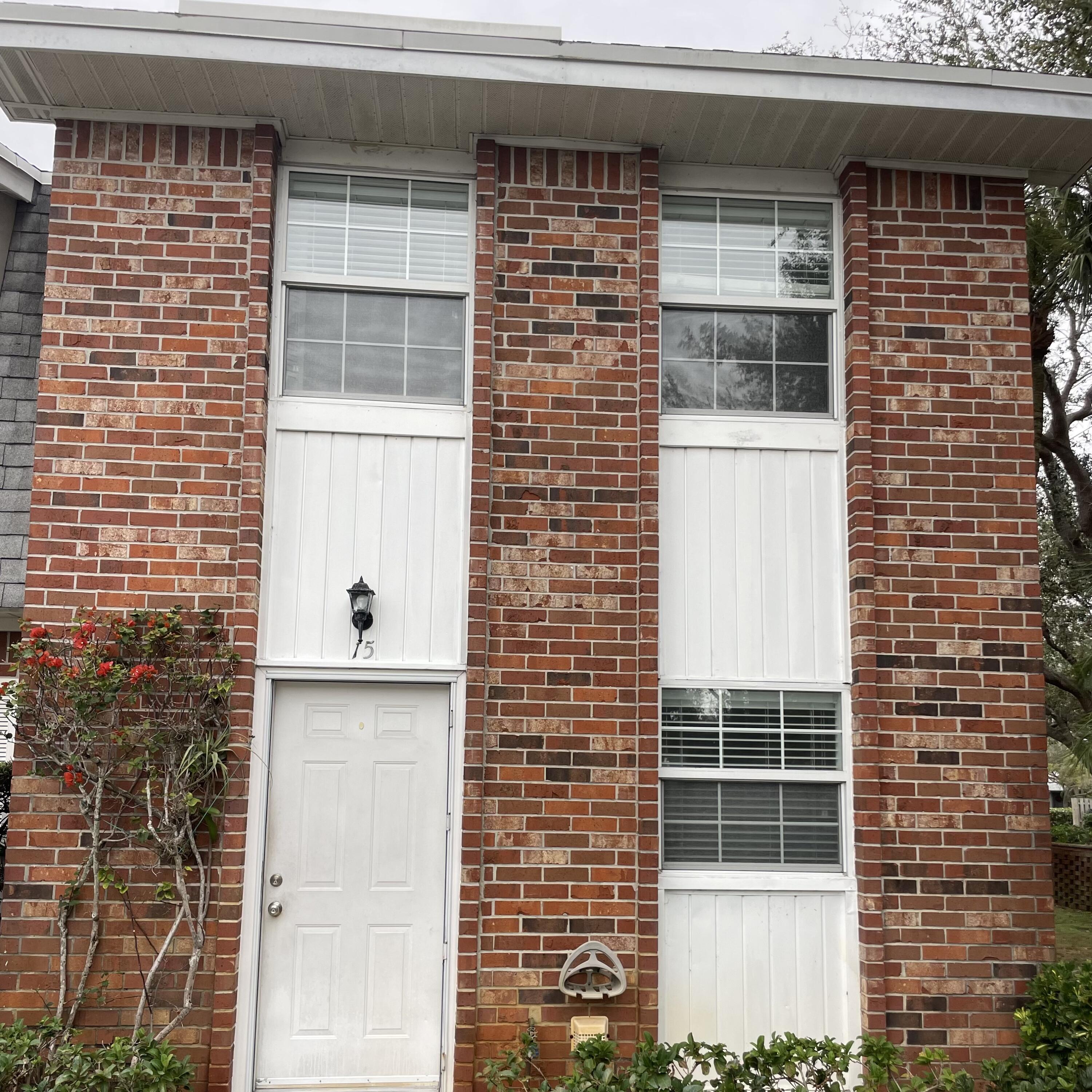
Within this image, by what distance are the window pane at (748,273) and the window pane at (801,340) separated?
0.18 meters

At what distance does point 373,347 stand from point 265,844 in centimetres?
265

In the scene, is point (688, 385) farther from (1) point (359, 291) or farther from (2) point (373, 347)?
(1) point (359, 291)

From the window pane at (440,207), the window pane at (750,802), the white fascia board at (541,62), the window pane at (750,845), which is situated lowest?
the window pane at (750,845)

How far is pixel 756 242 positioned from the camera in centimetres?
567

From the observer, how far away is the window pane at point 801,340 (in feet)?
18.4

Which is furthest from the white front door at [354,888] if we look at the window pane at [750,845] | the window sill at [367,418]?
the window pane at [750,845]

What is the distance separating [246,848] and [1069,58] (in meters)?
10.1

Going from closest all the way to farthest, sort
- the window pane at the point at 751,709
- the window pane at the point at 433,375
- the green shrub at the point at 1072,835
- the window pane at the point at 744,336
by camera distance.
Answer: the window pane at the point at 751,709 < the window pane at the point at 433,375 < the window pane at the point at 744,336 < the green shrub at the point at 1072,835

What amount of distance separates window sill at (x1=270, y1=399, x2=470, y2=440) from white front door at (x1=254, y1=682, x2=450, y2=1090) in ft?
4.39

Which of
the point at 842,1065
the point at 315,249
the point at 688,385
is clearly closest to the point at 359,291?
the point at 315,249

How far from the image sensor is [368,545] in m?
5.17

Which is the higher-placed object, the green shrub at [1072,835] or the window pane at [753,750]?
the window pane at [753,750]

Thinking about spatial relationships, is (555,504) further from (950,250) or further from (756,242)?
(950,250)

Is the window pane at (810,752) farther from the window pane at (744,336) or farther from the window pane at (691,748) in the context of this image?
the window pane at (744,336)
